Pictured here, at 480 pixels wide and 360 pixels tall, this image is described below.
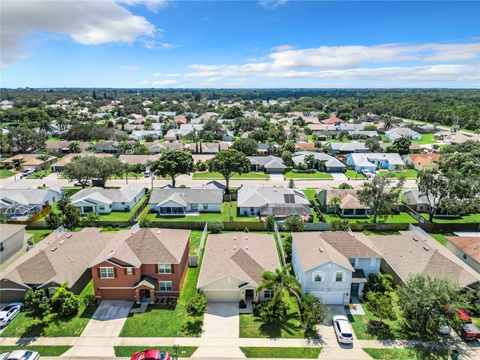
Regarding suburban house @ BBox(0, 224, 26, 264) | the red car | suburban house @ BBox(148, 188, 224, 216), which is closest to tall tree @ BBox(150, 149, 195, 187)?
suburban house @ BBox(148, 188, 224, 216)

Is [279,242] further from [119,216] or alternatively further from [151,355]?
[119,216]

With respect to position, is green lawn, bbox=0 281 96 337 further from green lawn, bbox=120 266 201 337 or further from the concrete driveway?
green lawn, bbox=120 266 201 337

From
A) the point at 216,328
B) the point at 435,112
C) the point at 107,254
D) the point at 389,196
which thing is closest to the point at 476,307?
the point at 389,196

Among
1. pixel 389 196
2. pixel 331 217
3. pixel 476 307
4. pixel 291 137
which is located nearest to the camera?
pixel 476 307

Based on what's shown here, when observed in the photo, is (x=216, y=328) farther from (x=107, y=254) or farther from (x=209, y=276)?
(x=107, y=254)

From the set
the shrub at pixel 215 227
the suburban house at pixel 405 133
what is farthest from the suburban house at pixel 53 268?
the suburban house at pixel 405 133

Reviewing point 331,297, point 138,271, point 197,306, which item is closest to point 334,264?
point 331,297
